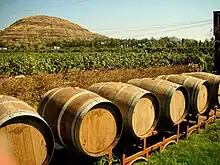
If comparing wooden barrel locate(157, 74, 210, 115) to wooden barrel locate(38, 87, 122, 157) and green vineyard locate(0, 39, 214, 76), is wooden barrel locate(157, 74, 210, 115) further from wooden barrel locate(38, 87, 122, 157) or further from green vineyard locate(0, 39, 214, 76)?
green vineyard locate(0, 39, 214, 76)

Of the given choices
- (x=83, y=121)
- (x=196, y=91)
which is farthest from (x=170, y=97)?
→ (x=83, y=121)

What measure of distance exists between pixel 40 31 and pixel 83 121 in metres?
115

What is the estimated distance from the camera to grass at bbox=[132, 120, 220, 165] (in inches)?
213

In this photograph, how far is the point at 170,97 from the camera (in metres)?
5.79

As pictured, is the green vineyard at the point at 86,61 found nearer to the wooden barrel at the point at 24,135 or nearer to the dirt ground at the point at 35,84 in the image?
the dirt ground at the point at 35,84

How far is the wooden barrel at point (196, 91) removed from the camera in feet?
22.3

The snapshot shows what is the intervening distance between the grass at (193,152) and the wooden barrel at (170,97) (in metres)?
0.62

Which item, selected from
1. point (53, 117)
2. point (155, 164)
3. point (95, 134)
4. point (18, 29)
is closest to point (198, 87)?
point (155, 164)

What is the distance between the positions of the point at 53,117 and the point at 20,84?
7.90 metres

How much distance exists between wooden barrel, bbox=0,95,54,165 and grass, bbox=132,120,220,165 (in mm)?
2294

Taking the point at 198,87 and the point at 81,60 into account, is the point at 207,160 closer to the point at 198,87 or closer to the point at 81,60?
the point at 198,87

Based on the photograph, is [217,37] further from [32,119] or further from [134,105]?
[32,119]

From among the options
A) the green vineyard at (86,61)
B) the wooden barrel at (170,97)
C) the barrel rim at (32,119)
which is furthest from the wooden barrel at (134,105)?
the green vineyard at (86,61)

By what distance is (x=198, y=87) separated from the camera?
6.79 meters
